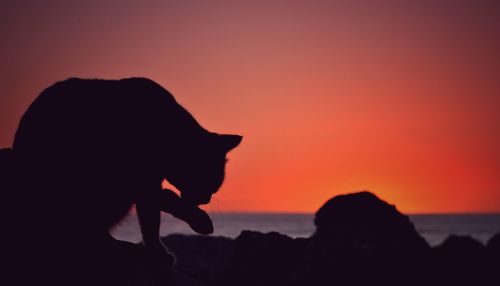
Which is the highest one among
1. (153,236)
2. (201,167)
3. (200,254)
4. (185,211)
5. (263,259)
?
(201,167)

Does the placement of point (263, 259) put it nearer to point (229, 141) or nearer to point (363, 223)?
point (363, 223)

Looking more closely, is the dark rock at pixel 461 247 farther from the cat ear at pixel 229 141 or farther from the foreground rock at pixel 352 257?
the cat ear at pixel 229 141

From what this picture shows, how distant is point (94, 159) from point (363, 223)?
5.20 meters

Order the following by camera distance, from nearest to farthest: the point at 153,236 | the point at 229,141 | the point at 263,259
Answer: the point at 153,236, the point at 229,141, the point at 263,259

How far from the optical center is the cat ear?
8.36m

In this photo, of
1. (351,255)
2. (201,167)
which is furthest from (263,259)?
(351,255)

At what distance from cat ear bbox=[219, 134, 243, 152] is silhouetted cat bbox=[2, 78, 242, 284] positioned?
0.62 meters

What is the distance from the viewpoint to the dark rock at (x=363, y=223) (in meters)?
9.48

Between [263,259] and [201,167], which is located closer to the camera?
[201,167]

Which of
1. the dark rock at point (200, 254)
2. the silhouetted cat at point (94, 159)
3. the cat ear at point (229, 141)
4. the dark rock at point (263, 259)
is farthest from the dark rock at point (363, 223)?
the silhouetted cat at point (94, 159)

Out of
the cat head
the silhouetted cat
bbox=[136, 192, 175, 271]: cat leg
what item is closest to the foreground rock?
bbox=[136, 192, 175, 271]: cat leg

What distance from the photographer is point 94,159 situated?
701 cm

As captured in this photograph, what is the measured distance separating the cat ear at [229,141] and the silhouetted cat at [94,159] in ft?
2.02

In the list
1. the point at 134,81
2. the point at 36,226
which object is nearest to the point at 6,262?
the point at 36,226
